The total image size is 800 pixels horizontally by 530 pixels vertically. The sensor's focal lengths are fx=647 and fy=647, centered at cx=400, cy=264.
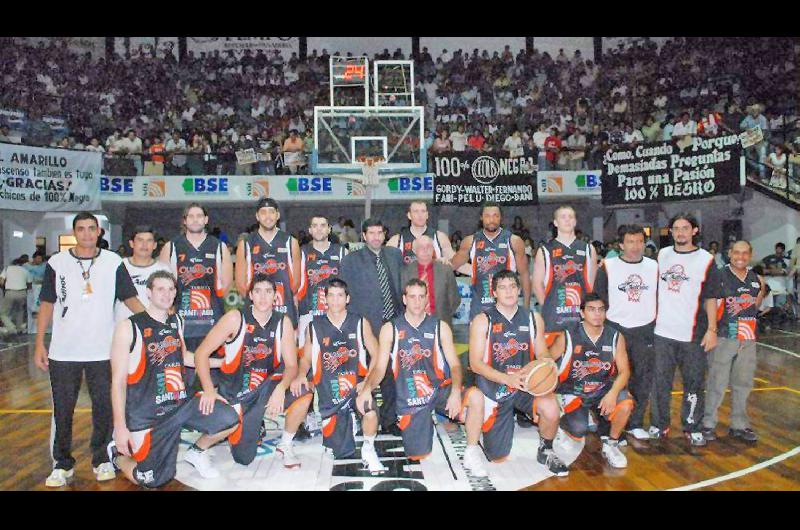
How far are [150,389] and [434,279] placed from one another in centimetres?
277

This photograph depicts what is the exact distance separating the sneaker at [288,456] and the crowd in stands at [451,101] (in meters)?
12.2

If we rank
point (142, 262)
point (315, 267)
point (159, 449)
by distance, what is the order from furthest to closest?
1. point (315, 267)
2. point (142, 262)
3. point (159, 449)

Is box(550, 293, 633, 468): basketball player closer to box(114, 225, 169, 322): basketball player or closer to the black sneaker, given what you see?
the black sneaker

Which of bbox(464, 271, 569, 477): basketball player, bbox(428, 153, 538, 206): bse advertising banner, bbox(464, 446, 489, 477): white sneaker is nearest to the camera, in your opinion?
bbox(464, 446, 489, 477): white sneaker

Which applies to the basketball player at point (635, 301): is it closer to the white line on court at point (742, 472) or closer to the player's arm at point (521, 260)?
the player's arm at point (521, 260)

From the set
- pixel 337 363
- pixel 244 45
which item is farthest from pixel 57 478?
pixel 244 45

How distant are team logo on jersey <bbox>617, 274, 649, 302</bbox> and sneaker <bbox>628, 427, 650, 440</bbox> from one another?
1.22m

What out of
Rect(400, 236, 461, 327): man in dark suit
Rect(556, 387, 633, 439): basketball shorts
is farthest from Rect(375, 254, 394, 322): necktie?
Rect(556, 387, 633, 439): basketball shorts

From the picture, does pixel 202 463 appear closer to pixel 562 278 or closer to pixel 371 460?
pixel 371 460

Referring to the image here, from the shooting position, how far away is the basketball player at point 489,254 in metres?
6.48

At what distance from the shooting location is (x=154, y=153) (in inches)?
704

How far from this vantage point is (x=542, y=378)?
5055 millimetres

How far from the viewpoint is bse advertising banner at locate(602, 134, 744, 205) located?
10.0 meters

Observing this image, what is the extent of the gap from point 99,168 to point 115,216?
14.0 ft
